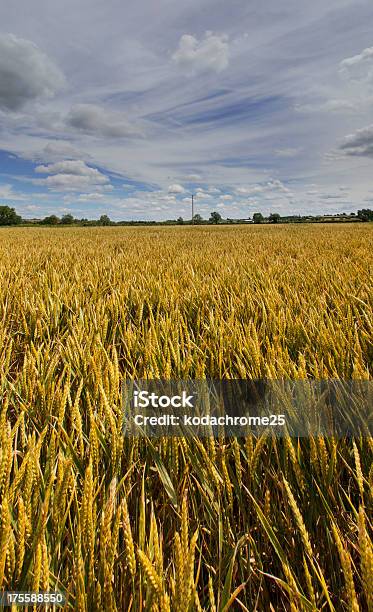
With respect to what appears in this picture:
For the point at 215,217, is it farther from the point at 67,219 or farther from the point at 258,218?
the point at 67,219

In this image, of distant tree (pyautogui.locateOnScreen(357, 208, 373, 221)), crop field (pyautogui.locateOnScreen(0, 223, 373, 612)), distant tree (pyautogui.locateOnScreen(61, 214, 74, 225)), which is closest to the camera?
crop field (pyautogui.locateOnScreen(0, 223, 373, 612))

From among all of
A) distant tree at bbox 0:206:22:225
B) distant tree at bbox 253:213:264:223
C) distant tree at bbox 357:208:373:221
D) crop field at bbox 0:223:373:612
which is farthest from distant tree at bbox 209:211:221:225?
crop field at bbox 0:223:373:612

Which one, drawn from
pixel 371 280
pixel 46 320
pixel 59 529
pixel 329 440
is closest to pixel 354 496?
pixel 329 440

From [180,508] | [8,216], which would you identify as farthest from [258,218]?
[180,508]

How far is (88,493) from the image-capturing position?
51cm

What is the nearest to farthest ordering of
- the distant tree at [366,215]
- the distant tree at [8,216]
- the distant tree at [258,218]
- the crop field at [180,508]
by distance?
1. the crop field at [180,508]
2. the distant tree at [366,215]
3. the distant tree at [8,216]
4. the distant tree at [258,218]

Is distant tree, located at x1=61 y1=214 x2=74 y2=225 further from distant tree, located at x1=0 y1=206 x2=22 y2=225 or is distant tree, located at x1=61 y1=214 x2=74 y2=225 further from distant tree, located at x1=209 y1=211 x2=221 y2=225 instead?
distant tree, located at x1=209 y1=211 x2=221 y2=225

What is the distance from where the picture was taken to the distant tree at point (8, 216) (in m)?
76.9

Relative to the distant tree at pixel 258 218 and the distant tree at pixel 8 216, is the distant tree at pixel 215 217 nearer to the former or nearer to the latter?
the distant tree at pixel 258 218

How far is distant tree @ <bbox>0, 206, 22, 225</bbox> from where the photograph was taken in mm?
76938

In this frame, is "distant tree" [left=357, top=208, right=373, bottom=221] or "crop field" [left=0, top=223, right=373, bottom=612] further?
"distant tree" [left=357, top=208, right=373, bottom=221]

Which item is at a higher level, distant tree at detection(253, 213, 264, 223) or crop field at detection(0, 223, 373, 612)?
distant tree at detection(253, 213, 264, 223)

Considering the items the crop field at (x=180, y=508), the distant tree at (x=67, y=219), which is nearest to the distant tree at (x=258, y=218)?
the distant tree at (x=67, y=219)

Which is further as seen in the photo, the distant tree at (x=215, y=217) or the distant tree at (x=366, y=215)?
the distant tree at (x=215, y=217)
